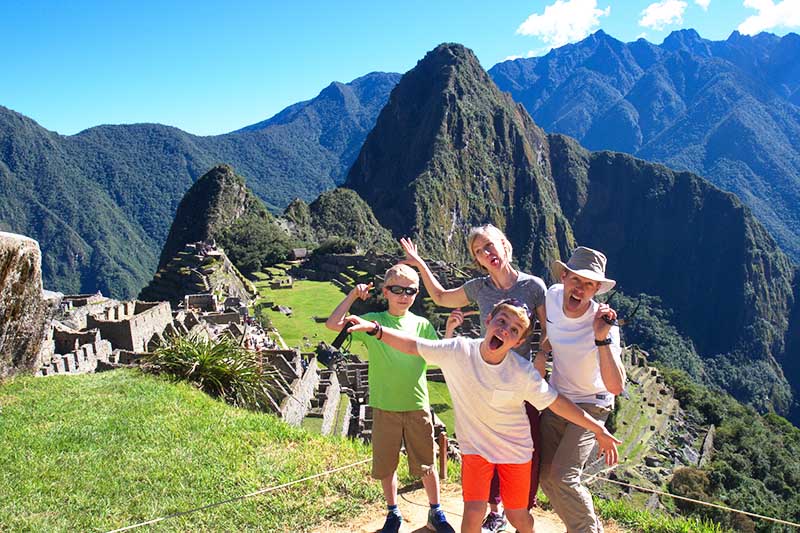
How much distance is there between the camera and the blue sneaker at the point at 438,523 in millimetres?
4103

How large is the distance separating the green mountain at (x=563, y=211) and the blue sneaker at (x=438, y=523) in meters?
109

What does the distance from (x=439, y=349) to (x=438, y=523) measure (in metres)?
1.45

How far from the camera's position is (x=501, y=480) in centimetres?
361

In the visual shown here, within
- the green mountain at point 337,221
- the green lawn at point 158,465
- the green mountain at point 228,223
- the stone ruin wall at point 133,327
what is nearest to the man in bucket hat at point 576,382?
the green lawn at point 158,465


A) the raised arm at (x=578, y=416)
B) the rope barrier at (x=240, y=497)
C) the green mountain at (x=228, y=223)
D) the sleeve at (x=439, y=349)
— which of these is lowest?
the rope barrier at (x=240, y=497)

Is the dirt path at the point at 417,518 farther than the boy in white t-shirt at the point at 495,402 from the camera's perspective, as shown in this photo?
Yes

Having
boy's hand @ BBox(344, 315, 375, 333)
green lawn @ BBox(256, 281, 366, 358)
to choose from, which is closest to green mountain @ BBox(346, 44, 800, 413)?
green lawn @ BBox(256, 281, 366, 358)

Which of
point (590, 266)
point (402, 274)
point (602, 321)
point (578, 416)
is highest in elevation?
point (590, 266)

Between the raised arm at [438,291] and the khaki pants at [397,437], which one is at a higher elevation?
the raised arm at [438,291]

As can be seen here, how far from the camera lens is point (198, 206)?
81.4 m

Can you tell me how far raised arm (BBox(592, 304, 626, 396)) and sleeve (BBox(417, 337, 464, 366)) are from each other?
0.84 metres

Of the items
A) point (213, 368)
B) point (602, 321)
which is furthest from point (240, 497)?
point (213, 368)

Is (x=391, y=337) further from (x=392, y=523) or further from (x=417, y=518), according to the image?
(x=417, y=518)

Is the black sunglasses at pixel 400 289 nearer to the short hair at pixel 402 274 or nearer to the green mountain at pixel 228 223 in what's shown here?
the short hair at pixel 402 274
